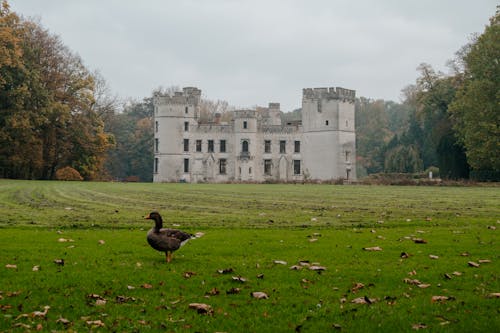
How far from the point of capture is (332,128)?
64125 mm

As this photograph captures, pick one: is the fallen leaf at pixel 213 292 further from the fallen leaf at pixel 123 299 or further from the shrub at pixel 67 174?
the shrub at pixel 67 174

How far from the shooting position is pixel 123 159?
75.0 metres

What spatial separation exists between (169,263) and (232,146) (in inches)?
2416

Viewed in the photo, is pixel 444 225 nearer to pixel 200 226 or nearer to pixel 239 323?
pixel 200 226

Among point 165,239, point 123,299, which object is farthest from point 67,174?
point 123,299

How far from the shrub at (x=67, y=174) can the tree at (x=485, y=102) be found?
29128 millimetres

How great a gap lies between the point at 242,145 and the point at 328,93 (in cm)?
1117

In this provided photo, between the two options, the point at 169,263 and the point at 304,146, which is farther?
the point at 304,146

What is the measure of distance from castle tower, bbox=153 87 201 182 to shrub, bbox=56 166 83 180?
58.9ft

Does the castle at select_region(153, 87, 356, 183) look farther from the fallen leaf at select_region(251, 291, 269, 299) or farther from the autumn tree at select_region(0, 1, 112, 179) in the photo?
the fallen leaf at select_region(251, 291, 269, 299)

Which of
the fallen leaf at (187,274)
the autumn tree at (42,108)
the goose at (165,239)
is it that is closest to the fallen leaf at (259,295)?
the fallen leaf at (187,274)

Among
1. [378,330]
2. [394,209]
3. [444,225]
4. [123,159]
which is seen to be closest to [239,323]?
[378,330]

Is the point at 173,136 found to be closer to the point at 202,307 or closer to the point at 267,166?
the point at 267,166

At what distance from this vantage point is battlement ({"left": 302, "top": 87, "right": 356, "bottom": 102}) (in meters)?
63.7
